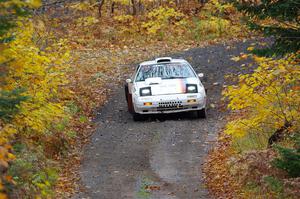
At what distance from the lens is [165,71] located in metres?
16.8

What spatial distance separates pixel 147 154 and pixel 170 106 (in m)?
3.05

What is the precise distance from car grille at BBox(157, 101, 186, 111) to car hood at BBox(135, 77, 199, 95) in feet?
0.96

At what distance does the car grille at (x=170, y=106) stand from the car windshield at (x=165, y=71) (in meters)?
0.97

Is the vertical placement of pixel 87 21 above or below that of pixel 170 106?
below

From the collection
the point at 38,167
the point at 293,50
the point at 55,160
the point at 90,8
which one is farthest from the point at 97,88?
the point at 90,8

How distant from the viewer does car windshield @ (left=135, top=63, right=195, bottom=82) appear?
54.7ft

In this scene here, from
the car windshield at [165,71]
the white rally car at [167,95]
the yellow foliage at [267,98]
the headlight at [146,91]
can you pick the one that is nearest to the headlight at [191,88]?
the white rally car at [167,95]

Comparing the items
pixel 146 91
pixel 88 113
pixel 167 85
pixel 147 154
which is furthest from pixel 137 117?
pixel 147 154

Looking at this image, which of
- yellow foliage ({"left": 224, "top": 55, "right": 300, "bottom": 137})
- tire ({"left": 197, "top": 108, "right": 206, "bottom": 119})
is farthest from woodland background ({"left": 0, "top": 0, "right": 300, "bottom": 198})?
tire ({"left": 197, "top": 108, "right": 206, "bottom": 119})

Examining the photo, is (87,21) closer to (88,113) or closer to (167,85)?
(88,113)

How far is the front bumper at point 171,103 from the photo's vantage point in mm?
15852

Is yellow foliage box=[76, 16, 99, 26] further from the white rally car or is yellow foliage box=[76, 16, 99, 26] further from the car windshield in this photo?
the white rally car

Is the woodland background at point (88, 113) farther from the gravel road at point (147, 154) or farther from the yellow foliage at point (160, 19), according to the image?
the yellow foliage at point (160, 19)

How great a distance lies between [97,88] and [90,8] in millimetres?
16907
